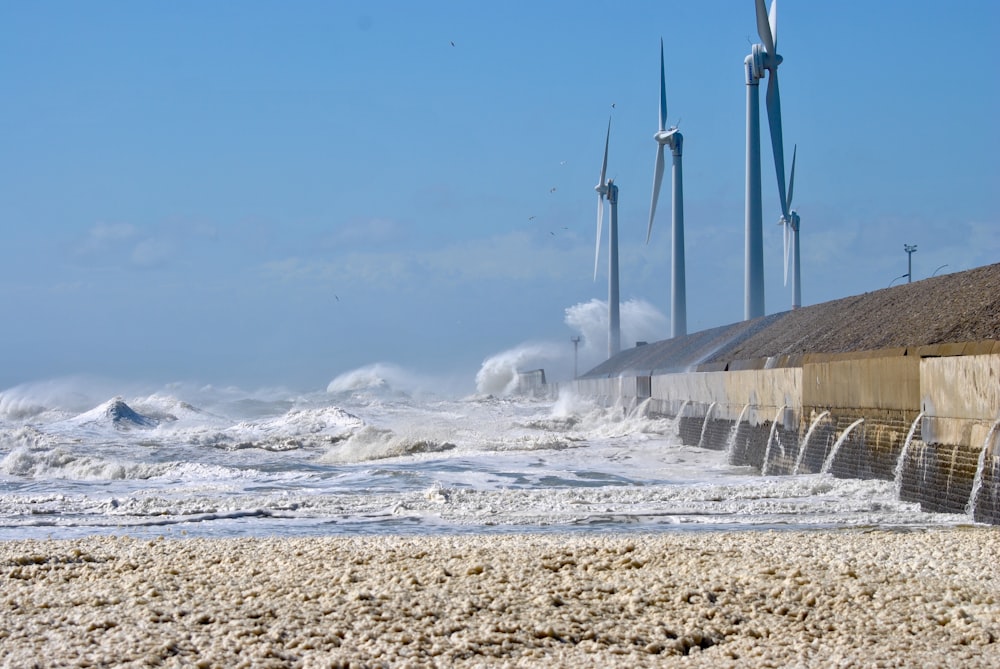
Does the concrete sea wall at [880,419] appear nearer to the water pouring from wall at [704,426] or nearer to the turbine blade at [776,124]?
the water pouring from wall at [704,426]

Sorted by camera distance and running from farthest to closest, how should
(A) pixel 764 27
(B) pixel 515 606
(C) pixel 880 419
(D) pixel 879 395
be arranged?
(A) pixel 764 27
(D) pixel 879 395
(C) pixel 880 419
(B) pixel 515 606

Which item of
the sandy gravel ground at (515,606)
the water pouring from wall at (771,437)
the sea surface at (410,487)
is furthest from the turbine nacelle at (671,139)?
the sandy gravel ground at (515,606)

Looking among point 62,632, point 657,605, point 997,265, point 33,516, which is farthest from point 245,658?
point 997,265

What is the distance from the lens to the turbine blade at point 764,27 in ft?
121

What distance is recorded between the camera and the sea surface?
11.3 metres

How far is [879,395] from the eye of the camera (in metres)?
14.0

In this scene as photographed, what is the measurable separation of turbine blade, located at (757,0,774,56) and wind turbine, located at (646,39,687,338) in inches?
431

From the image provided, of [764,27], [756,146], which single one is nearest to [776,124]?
[756,146]

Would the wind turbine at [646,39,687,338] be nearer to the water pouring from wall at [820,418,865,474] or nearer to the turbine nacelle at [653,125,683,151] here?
the turbine nacelle at [653,125,683,151]

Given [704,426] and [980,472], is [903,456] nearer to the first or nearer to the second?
[980,472]

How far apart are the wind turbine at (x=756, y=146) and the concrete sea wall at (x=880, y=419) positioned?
1497 centimetres

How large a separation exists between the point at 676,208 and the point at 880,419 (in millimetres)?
34355

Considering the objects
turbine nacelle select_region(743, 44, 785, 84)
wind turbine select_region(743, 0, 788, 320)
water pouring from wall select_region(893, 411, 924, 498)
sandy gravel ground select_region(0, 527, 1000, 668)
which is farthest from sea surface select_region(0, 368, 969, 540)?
turbine nacelle select_region(743, 44, 785, 84)

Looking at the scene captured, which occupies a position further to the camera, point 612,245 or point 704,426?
point 612,245
